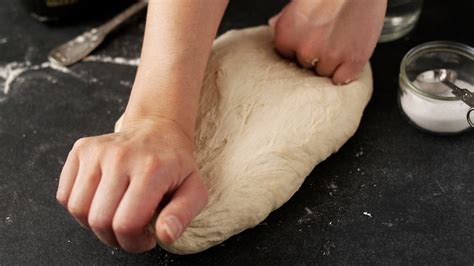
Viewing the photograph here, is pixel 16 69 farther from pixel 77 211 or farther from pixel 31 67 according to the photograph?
pixel 77 211

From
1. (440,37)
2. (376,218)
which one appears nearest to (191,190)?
(376,218)

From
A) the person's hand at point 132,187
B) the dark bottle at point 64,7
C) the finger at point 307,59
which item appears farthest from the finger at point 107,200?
the dark bottle at point 64,7

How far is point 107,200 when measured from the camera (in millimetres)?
829

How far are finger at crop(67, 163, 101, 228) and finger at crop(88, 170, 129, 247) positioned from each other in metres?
0.01

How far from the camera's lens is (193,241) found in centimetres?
94

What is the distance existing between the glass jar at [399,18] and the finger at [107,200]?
703 mm

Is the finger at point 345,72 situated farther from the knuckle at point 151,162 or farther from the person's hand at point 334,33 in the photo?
the knuckle at point 151,162

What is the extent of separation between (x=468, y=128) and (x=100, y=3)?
0.84m

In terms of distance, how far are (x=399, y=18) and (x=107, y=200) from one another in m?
0.76

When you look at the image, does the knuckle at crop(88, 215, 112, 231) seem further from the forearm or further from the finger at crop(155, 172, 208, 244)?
the forearm

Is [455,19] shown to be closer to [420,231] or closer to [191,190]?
[420,231]

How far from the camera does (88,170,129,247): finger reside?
83 centimetres

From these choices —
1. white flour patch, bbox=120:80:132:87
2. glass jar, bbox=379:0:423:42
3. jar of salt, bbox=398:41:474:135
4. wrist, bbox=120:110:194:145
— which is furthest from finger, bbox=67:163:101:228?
glass jar, bbox=379:0:423:42

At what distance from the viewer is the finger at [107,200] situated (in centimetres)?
83
